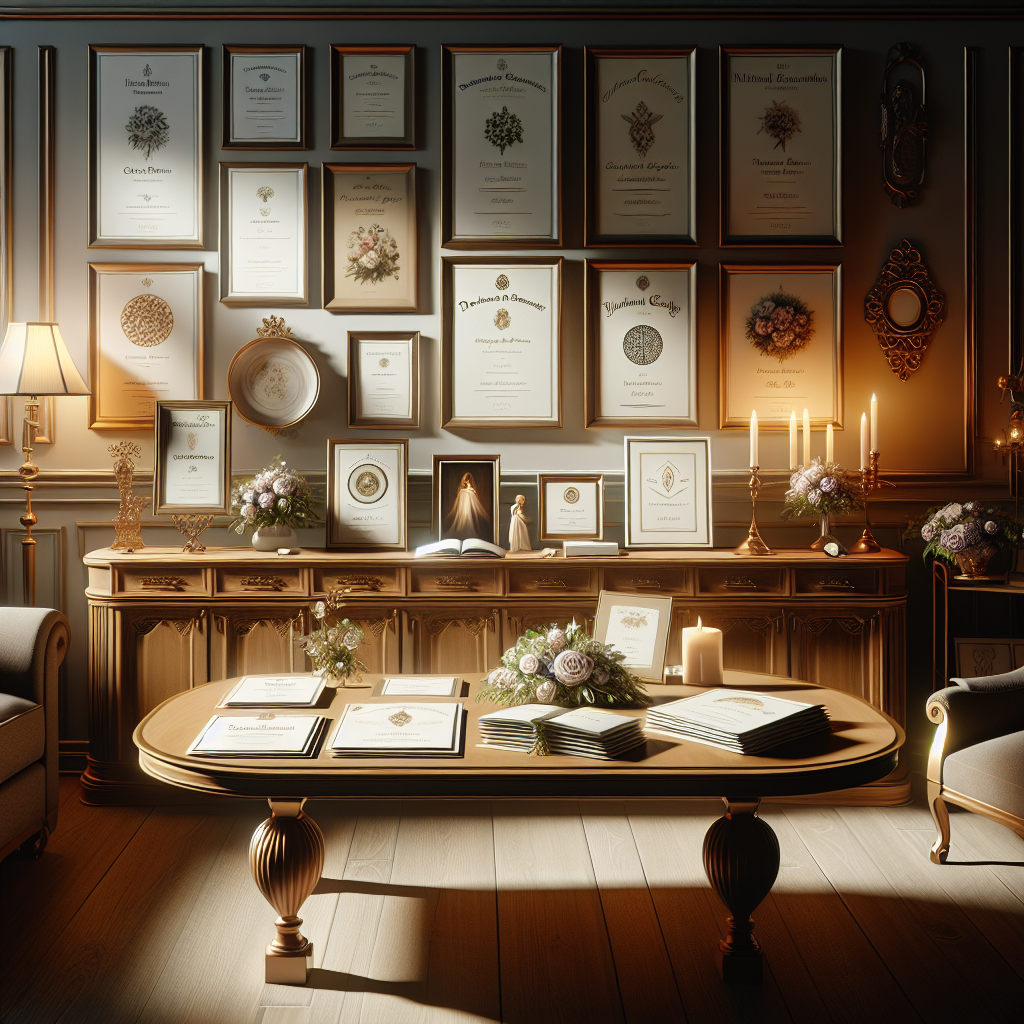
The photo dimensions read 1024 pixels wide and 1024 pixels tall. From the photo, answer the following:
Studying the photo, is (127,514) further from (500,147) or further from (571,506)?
(500,147)

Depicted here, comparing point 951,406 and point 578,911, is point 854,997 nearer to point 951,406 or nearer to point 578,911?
point 578,911

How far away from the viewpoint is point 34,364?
3.31m

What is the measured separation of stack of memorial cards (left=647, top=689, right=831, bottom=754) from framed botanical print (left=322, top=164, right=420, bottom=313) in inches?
87.8

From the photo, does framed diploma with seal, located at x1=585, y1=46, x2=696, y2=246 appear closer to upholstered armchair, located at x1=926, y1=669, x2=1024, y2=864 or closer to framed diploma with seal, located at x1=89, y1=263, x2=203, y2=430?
framed diploma with seal, located at x1=89, y1=263, x2=203, y2=430

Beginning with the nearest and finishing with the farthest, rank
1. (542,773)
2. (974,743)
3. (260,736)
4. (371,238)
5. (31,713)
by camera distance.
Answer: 1. (542,773)
2. (260,736)
3. (974,743)
4. (31,713)
5. (371,238)

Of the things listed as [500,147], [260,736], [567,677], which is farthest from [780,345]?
[260,736]

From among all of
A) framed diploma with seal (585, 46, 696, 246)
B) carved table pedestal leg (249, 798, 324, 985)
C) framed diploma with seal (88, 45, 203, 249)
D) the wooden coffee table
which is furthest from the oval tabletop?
framed diploma with seal (88, 45, 203, 249)

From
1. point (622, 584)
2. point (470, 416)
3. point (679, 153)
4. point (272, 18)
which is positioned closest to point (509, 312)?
point (470, 416)

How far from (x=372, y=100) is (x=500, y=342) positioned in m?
1.14

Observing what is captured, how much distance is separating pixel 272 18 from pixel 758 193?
2166 millimetres

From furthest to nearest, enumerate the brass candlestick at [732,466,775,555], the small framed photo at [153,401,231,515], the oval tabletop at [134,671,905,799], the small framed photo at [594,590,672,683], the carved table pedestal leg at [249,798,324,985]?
the small framed photo at [153,401,231,515] < the brass candlestick at [732,466,775,555] < the small framed photo at [594,590,672,683] < the carved table pedestal leg at [249,798,324,985] < the oval tabletop at [134,671,905,799]

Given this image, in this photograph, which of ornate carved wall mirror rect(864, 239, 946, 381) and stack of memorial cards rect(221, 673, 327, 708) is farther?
ornate carved wall mirror rect(864, 239, 946, 381)

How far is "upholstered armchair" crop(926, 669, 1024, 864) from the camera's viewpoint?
2.37 m

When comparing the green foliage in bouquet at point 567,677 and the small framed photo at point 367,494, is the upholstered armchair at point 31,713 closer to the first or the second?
the small framed photo at point 367,494
